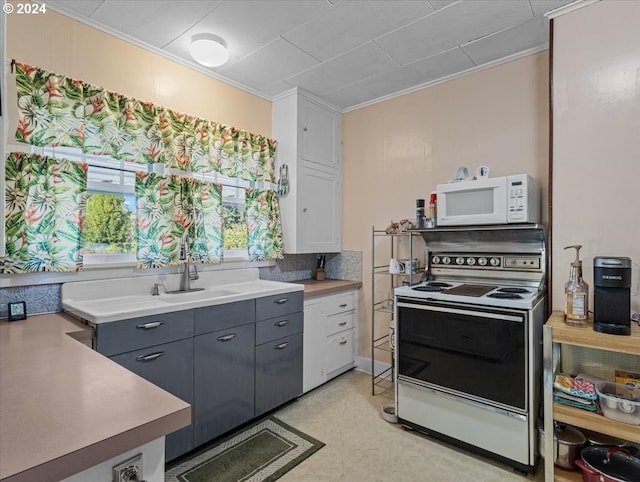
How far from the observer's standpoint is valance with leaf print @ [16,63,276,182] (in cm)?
184

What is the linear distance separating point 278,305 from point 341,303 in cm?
83

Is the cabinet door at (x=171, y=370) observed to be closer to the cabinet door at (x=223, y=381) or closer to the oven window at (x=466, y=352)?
A: the cabinet door at (x=223, y=381)

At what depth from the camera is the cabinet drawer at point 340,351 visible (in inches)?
118

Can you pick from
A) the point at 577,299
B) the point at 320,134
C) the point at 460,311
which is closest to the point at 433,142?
the point at 320,134

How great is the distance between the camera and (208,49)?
2137 mm

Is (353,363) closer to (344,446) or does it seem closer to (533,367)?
(344,446)

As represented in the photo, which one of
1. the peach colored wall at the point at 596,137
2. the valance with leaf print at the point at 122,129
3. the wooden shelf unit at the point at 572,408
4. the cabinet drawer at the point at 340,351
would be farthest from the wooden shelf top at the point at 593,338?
the valance with leaf print at the point at 122,129

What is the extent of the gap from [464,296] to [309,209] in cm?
162

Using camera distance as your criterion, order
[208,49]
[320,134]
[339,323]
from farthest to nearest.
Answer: [320,134] → [339,323] → [208,49]

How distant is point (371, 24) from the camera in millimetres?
2094

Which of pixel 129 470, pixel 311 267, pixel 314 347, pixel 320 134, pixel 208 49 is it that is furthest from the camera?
pixel 311 267

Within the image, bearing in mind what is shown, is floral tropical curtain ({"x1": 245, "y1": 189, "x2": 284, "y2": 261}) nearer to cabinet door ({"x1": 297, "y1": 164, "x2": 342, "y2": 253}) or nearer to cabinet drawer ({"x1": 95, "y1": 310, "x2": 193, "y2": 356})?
cabinet door ({"x1": 297, "y1": 164, "x2": 342, "y2": 253})

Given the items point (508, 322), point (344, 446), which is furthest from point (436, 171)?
point (344, 446)

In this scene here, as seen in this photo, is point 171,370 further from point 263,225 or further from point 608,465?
point 608,465
